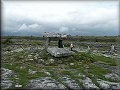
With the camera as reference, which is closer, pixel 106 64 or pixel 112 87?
pixel 112 87

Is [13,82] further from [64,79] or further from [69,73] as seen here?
[69,73]

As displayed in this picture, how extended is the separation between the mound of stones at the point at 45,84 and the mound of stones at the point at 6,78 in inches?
68.9

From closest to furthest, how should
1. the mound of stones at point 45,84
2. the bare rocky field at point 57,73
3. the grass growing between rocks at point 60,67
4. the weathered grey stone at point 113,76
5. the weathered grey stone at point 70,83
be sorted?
the mound of stones at point 45,84, the weathered grey stone at point 70,83, the bare rocky field at point 57,73, the grass growing between rocks at point 60,67, the weathered grey stone at point 113,76

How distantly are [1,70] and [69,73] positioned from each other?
7.41 meters

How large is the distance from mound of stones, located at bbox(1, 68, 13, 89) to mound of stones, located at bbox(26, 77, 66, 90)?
68.9 inches

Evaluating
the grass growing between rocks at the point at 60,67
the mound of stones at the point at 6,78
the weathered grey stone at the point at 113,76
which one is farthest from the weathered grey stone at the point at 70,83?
the mound of stones at the point at 6,78

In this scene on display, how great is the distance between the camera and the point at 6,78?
21.6 metres

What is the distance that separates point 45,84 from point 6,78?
422 centimetres

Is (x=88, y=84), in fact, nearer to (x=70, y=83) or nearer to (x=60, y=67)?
(x=70, y=83)

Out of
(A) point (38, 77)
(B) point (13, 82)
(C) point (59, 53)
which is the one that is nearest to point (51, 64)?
(C) point (59, 53)

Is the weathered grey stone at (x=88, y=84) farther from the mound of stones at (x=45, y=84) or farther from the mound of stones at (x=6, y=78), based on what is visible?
the mound of stones at (x=6, y=78)

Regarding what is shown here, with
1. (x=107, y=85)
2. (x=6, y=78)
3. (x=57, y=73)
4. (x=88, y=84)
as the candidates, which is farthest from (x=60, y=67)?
(x=107, y=85)

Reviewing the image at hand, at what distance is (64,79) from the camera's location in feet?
70.5

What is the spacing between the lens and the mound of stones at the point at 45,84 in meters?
19.3
